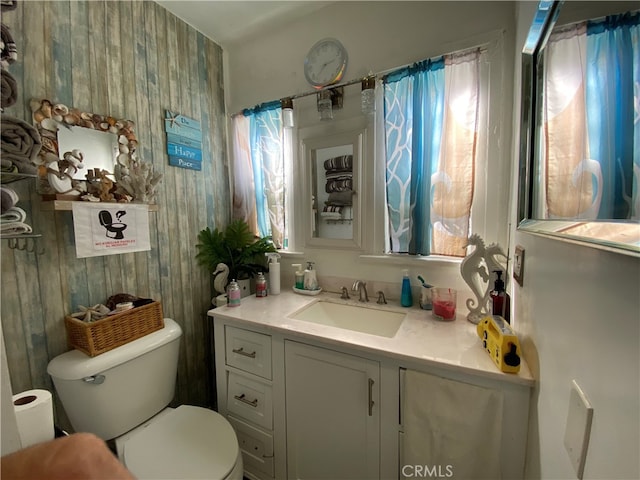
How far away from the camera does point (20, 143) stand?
826 millimetres

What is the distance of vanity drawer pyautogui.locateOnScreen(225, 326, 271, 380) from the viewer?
123cm

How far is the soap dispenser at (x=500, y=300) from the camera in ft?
3.67

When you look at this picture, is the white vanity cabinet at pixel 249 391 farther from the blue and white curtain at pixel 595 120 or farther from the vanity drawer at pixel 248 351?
the blue and white curtain at pixel 595 120

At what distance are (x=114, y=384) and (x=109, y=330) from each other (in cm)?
22

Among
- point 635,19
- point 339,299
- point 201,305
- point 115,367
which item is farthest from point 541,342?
point 201,305

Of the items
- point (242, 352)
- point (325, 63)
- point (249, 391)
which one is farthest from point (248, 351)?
point (325, 63)

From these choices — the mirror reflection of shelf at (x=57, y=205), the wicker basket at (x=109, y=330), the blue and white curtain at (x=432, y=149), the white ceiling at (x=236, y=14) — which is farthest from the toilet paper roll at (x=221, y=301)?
the white ceiling at (x=236, y=14)

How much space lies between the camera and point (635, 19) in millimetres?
333

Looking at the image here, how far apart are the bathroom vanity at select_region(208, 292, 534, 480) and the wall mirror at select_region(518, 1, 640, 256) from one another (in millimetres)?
539

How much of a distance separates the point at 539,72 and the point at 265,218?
1547 millimetres

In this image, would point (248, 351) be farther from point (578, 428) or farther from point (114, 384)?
point (578, 428)

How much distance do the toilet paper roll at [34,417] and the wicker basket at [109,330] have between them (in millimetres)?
201

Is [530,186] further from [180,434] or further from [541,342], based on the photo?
[180,434]

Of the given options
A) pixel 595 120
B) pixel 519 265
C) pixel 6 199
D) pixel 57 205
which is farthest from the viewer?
pixel 57 205
